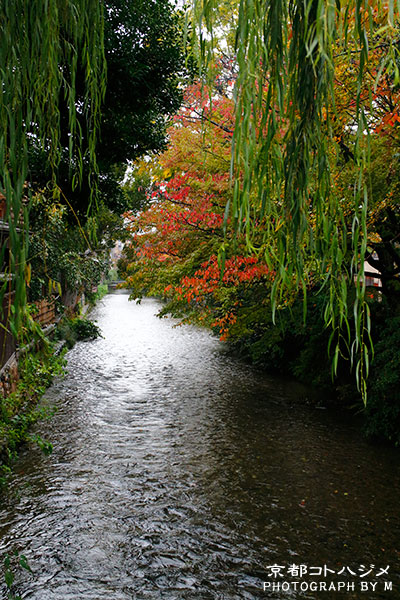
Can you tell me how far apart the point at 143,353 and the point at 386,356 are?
9455mm

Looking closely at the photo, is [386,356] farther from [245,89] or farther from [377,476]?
[245,89]

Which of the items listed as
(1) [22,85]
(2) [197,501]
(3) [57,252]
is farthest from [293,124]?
(3) [57,252]

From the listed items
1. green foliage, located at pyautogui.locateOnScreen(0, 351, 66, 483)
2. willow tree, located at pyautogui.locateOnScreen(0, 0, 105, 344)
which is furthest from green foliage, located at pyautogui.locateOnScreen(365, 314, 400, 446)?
willow tree, located at pyautogui.locateOnScreen(0, 0, 105, 344)

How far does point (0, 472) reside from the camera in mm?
5621

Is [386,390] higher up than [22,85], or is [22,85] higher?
[22,85]

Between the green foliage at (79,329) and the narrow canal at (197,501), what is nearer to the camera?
the narrow canal at (197,501)

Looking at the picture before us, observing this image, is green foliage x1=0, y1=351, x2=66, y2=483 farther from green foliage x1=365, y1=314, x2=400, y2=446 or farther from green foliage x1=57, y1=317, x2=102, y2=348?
green foliage x1=57, y1=317, x2=102, y2=348

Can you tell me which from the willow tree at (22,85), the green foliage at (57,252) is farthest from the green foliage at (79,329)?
the willow tree at (22,85)

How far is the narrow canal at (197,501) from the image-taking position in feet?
13.4

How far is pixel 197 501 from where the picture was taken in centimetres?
544

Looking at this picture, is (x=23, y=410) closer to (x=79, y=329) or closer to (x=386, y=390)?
(x=386, y=390)

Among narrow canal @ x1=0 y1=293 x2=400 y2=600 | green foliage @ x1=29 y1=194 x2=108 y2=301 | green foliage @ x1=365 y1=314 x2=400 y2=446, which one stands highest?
green foliage @ x1=29 y1=194 x2=108 y2=301

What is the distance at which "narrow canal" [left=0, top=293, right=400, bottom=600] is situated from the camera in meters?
4.08

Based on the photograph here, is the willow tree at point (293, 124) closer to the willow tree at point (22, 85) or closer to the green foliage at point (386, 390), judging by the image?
the willow tree at point (22, 85)
